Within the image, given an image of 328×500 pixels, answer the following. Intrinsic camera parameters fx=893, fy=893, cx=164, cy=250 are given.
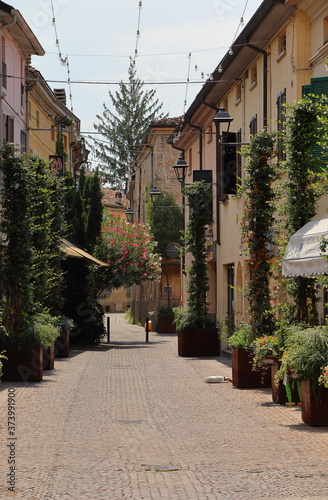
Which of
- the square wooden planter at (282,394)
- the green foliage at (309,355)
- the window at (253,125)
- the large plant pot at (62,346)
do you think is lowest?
the square wooden planter at (282,394)

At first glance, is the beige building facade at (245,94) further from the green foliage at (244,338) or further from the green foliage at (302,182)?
the green foliage at (302,182)

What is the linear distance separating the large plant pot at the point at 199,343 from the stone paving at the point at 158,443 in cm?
732

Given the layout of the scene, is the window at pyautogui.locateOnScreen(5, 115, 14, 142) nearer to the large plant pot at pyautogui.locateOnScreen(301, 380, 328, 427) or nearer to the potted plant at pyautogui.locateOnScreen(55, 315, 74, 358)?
the potted plant at pyautogui.locateOnScreen(55, 315, 74, 358)

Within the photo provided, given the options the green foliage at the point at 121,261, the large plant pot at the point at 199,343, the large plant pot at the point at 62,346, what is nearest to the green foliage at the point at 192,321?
the large plant pot at the point at 199,343

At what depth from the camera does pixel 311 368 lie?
38.0ft

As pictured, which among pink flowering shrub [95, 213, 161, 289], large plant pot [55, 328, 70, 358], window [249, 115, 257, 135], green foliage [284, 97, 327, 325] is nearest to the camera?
green foliage [284, 97, 327, 325]

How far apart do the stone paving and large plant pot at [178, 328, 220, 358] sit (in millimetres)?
7320

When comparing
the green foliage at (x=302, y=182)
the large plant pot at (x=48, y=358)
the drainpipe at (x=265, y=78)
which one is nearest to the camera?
the green foliage at (x=302, y=182)

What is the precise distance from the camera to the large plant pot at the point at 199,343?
25.4 meters

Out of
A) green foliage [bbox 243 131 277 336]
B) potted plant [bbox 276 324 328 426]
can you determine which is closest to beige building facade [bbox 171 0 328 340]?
green foliage [bbox 243 131 277 336]

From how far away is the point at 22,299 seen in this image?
1816cm

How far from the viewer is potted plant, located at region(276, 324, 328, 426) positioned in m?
11.4

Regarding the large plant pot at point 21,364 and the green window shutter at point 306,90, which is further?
the large plant pot at point 21,364

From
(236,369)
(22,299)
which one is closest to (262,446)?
(236,369)
